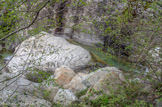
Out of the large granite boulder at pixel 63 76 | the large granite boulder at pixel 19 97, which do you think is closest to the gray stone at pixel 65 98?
the large granite boulder at pixel 19 97

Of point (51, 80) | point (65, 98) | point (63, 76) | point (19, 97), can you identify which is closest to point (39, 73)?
point (51, 80)

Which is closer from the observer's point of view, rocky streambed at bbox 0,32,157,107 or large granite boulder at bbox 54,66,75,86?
rocky streambed at bbox 0,32,157,107

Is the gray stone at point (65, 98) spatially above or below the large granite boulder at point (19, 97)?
below

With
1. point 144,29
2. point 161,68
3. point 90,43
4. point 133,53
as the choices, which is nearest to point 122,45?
point 133,53

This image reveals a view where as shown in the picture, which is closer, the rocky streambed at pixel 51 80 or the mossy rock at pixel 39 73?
the mossy rock at pixel 39 73

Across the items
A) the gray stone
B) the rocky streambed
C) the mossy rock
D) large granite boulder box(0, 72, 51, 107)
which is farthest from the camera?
the gray stone

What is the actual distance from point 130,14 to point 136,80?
1748 mm

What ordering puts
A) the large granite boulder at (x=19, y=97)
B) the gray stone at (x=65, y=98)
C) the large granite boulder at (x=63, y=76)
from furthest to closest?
1. the large granite boulder at (x=63, y=76)
2. the gray stone at (x=65, y=98)
3. the large granite boulder at (x=19, y=97)

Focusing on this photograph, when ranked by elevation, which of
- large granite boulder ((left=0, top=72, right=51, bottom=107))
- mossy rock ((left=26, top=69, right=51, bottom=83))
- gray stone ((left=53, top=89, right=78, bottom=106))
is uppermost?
mossy rock ((left=26, top=69, right=51, bottom=83))

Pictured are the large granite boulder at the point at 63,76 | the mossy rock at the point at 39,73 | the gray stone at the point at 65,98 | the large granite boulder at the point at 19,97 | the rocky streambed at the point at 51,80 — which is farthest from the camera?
the large granite boulder at the point at 63,76

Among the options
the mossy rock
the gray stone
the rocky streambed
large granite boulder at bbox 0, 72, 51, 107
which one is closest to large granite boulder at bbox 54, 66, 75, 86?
the rocky streambed

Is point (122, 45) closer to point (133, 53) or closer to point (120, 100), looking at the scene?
point (133, 53)

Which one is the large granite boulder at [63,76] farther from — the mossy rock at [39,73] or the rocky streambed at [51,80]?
the mossy rock at [39,73]

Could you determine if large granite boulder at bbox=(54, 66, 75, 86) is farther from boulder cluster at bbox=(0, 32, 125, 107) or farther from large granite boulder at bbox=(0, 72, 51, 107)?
large granite boulder at bbox=(0, 72, 51, 107)
